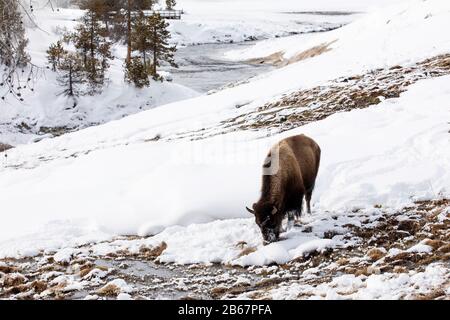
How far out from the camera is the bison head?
754 cm

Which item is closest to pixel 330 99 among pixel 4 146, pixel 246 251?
pixel 246 251

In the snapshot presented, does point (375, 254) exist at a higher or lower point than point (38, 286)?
higher

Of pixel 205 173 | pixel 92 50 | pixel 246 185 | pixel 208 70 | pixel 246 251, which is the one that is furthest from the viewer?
pixel 208 70

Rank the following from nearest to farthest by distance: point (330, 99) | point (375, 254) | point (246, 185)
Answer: point (375, 254)
point (246, 185)
point (330, 99)

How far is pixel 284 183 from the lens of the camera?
7.99 m

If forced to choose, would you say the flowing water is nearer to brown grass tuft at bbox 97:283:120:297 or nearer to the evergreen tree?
the evergreen tree

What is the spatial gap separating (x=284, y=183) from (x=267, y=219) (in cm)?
76

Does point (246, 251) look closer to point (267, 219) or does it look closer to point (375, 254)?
point (267, 219)

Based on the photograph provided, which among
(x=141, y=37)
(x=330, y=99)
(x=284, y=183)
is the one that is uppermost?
(x=141, y=37)

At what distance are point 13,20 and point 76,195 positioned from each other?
7174mm

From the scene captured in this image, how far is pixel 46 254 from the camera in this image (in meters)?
8.20

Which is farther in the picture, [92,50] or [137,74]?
[92,50]

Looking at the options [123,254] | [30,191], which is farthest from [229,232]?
[30,191]

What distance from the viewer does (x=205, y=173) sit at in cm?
1117
